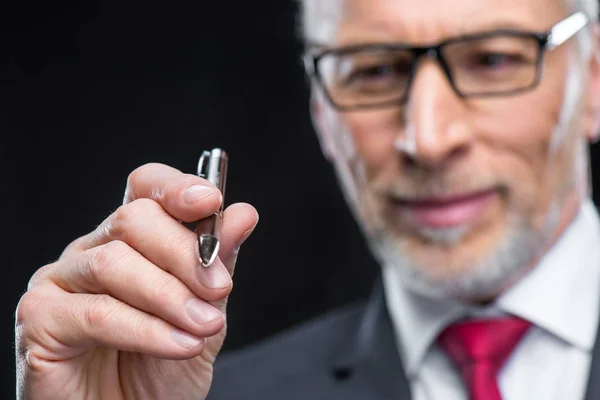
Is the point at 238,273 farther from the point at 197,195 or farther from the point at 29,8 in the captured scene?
the point at 197,195

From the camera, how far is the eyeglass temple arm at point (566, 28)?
1146mm

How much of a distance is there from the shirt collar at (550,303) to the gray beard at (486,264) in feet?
0.07

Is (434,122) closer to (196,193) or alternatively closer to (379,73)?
(379,73)

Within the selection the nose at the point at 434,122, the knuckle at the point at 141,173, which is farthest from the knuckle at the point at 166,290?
the nose at the point at 434,122

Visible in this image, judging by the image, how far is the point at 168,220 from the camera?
2.48ft

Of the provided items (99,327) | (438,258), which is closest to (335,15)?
(438,258)

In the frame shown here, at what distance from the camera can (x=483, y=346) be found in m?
1.13

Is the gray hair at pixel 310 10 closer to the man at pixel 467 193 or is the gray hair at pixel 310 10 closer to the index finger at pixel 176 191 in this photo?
the man at pixel 467 193

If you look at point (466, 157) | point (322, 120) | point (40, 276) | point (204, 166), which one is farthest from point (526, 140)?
point (40, 276)

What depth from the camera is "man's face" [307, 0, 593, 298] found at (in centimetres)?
112

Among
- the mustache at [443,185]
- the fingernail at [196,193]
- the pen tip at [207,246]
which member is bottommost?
the mustache at [443,185]

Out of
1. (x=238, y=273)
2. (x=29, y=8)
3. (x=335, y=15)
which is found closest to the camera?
(x=335, y=15)

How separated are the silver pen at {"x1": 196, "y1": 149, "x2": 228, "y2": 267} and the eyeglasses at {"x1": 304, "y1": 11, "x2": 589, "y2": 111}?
0.44m

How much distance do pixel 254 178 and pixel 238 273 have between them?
172 millimetres
